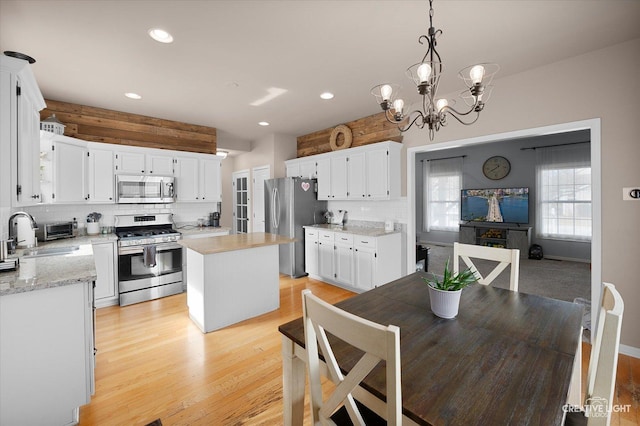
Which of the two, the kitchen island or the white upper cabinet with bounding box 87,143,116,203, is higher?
the white upper cabinet with bounding box 87,143,116,203

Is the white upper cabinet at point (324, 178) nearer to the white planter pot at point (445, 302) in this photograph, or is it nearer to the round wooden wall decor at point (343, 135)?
the round wooden wall decor at point (343, 135)

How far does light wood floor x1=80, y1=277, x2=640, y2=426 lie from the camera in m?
1.87

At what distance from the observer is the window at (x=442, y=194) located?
26.8ft

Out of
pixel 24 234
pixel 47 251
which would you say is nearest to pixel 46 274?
pixel 47 251

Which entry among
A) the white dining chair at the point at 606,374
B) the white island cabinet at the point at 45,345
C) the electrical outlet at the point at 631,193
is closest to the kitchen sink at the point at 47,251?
the white island cabinet at the point at 45,345

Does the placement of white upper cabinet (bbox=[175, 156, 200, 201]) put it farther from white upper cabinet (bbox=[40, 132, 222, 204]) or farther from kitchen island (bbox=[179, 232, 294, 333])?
kitchen island (bbox=[179, 232, 294, 333])

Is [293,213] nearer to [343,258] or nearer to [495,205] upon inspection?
[343,258]

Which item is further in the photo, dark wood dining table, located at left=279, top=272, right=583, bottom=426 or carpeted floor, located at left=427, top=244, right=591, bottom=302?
carpeted floor, located at left=427, top=244, right=591, bottom=302

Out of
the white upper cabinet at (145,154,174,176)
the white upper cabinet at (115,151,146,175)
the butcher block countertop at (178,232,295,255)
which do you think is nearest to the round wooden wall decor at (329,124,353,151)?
the butcher block countertop at (178,232,295,255)

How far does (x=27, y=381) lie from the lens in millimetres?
1642

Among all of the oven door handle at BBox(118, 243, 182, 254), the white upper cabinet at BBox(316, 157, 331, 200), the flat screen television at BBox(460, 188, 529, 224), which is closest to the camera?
the oven door handle at BBox(118, 243, 182, 254)

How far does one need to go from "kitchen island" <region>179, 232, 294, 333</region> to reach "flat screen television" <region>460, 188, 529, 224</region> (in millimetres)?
6320

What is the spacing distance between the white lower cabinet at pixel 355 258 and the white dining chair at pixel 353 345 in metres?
2.74

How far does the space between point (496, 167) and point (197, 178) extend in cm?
716
